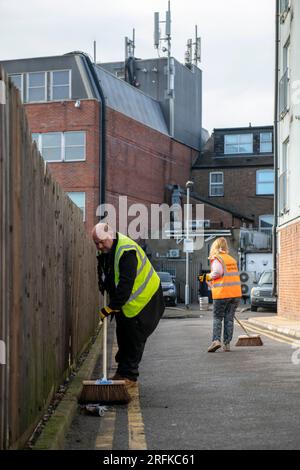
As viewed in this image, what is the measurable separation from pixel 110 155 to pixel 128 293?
36.1 meters

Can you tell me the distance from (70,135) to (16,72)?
4.56 m

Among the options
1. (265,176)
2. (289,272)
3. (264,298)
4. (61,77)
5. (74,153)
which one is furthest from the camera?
(265,176)

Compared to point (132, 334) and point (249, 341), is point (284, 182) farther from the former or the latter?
point (132, 334)

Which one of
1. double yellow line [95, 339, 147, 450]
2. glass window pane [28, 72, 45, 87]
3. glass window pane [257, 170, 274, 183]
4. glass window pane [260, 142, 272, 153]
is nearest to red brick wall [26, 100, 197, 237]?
glass window pane [28, 72, 45, 87]

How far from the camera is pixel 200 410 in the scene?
25.9 ft

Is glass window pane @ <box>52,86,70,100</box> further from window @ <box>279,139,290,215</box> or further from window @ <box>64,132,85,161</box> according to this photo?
window @ <box>279,139,290,215</box>

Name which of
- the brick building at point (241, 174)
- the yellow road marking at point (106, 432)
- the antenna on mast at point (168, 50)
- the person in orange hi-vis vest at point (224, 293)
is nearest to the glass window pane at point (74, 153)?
the antenna on mast at point (168, 50)

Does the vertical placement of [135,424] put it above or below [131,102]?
below

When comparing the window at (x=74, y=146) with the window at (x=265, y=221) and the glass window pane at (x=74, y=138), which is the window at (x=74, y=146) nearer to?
the glass window pane at (x=74, y=138)

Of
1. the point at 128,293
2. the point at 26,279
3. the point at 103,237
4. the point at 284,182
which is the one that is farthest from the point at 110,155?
the point at 26,279

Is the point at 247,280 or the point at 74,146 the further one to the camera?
the point at 247,280

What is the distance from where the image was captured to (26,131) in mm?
6086

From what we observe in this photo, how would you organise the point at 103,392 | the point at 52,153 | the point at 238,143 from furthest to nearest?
the point at 238,143 < the point at 52,153 < the point at 103,392

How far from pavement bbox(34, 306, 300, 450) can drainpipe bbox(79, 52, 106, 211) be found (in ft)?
99.3
